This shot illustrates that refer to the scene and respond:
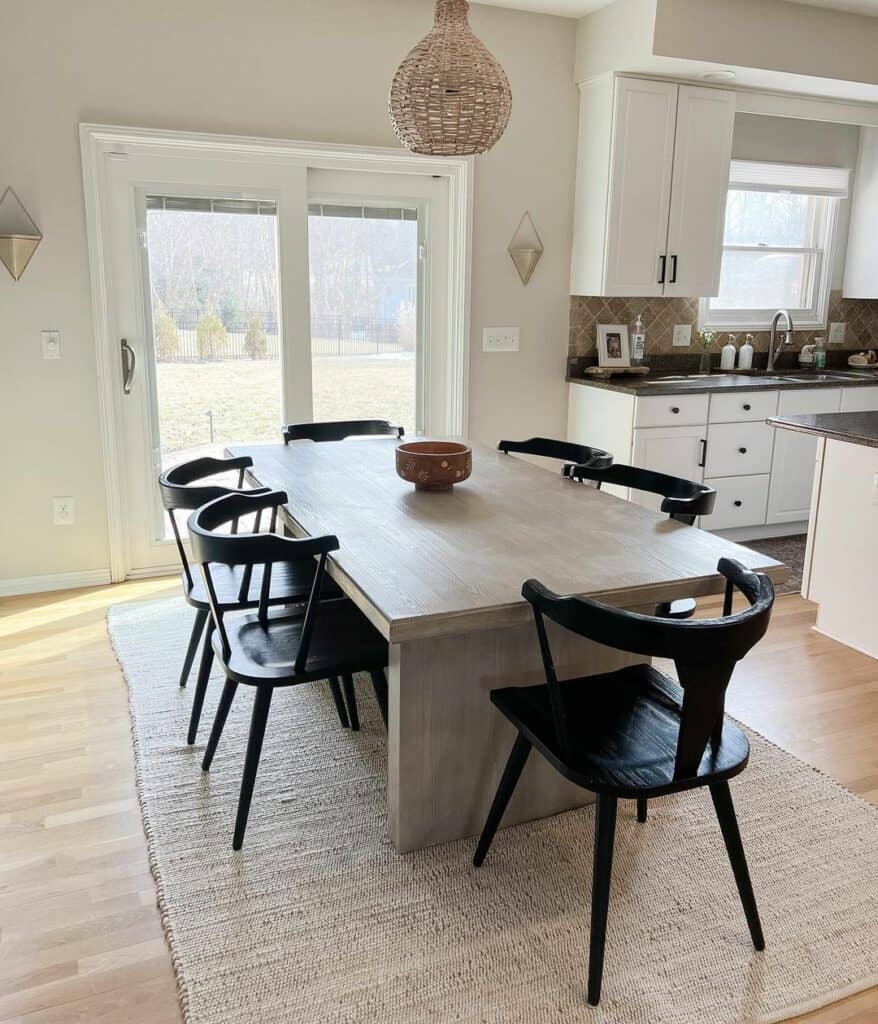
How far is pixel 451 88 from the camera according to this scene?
2.38m

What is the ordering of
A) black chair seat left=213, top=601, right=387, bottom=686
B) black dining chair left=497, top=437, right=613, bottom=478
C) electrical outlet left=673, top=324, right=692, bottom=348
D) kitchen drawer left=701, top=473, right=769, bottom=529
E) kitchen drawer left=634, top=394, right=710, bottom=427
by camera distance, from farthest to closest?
electrical outlet left=673, top=324, right=692, bottom=348
kitchen drawer left=701, top=473, right=769, bottom=529
kitchen drawer left=634, top=394, right=710, bottom=427
black dining chair left=497, top=437, right=613, bottom=478
black chair seat left=213, top=601, right=387, bottom=686

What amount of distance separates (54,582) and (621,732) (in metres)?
3.03

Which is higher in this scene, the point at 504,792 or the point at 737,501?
the point at 737,501

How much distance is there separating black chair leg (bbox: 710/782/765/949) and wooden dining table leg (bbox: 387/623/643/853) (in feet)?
1.76

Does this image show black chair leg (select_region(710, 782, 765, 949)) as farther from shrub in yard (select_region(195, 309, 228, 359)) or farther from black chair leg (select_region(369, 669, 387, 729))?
shrub in yard (select_region(195, 309, 228, 359))

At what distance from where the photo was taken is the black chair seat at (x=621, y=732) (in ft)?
5.54

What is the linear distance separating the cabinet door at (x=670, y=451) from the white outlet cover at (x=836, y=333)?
167 centimetres

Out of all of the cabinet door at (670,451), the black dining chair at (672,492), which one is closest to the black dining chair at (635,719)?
the black dining chair at (672,492)

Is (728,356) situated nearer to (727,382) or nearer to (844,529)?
(727,382)

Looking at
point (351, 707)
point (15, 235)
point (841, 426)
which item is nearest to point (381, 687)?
point (351, 707)

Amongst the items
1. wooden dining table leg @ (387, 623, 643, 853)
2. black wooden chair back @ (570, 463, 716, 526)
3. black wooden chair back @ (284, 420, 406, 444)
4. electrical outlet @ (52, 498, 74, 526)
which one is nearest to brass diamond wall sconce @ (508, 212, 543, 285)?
black wooden chair back @ (284, 420, 406, 444)

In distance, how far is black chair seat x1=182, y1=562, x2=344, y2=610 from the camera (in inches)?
101

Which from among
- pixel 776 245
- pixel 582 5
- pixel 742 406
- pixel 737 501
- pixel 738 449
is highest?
pixel 582 5

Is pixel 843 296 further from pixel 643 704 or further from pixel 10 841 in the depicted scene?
pixel 10 841
